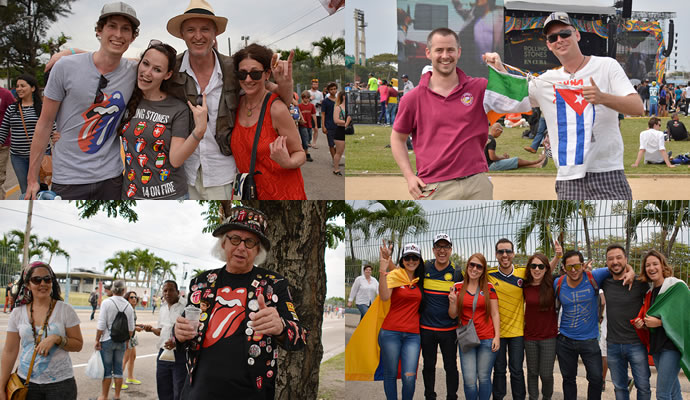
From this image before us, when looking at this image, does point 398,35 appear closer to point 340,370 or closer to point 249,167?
point 340,370

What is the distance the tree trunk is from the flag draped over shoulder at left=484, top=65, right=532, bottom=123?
1746 mm

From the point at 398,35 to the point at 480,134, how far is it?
55.1 ft

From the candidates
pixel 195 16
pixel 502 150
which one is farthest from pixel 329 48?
pixel 502 150

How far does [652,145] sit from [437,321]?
28.2 ft

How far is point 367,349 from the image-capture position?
583cm

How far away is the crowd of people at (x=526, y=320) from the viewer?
481 centimetres

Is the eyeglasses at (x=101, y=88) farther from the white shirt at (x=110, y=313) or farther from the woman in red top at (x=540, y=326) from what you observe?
the woman in red top at (x=540, y=326)

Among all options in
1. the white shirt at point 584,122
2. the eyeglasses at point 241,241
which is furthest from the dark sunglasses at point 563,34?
the eyeglasses at point 241,241

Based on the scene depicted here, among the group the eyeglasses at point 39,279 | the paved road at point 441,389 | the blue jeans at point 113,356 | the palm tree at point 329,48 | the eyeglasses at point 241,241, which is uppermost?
the palm tree at point 329,48

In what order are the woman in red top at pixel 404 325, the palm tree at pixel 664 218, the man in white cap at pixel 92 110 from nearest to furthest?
the man in white cap at pixel 92 110, the woman in red top at pixel 404 325, the palm tree at pixel 664 218

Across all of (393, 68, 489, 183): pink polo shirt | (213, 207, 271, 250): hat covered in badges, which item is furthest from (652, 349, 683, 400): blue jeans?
(213, 207, 271, 250): hat covered in badges

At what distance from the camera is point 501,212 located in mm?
8023

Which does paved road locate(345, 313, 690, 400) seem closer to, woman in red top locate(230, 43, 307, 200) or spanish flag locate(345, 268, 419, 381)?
spanish flag locate(345, 268, 419, 381)

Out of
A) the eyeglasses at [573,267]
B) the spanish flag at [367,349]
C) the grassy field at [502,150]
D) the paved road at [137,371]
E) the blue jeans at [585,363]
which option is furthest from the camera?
the grassy field at [502,150]
